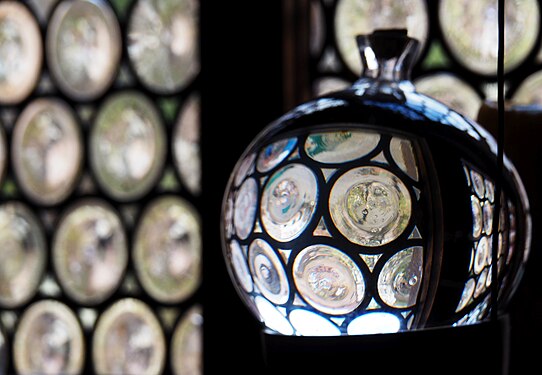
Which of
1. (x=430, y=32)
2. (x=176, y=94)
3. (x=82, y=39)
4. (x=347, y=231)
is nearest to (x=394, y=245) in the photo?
(x=347, y=231)

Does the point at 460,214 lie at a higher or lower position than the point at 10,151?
higher

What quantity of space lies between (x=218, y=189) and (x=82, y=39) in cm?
54

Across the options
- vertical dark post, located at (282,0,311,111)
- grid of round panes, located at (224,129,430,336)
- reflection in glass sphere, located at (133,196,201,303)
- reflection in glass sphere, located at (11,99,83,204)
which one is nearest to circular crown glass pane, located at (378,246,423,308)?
grid of round panes, located at (224,129,430,336)

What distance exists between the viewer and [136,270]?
1794mm

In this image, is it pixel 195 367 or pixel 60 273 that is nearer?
pixel 195 367

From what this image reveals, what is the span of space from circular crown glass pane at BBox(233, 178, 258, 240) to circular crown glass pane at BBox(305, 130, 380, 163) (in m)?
0.05

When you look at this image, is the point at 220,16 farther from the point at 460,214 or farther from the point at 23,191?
the point at 460,214

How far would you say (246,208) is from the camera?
54cm

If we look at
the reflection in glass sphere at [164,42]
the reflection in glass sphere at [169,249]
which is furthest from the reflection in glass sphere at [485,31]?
the reflection in glass sphere at [169,249]

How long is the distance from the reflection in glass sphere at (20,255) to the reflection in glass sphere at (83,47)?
0.97 ft

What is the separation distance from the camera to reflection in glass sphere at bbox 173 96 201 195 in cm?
173

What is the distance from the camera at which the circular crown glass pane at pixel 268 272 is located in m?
0.51

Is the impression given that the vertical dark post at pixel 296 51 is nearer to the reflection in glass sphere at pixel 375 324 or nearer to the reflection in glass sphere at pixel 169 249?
the reflection in glass sphere at pixel 169 249

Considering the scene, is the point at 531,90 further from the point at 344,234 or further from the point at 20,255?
the point at 20,255
